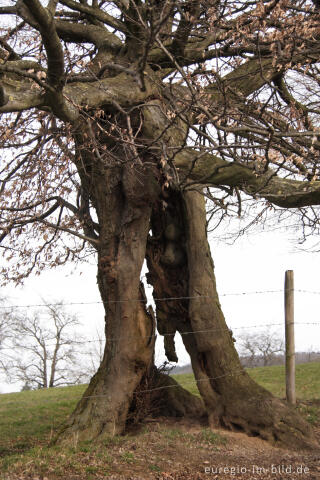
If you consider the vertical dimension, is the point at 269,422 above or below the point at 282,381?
below

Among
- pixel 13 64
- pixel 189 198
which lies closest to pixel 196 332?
pixel 189 198

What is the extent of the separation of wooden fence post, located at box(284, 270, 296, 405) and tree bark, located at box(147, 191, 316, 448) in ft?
3.37

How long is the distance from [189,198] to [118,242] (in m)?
1.51

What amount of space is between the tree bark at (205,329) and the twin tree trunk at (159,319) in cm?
2

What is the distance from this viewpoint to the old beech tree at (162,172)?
6.70 metres

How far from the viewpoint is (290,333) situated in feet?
28.2

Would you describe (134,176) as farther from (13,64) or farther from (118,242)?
(13,64)

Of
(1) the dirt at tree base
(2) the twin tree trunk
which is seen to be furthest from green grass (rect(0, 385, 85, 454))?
(1) the dirt at tree base

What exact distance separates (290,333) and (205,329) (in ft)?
5.47

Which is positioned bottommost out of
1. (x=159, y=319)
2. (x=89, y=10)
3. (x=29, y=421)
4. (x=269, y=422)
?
(x=29, y=421)

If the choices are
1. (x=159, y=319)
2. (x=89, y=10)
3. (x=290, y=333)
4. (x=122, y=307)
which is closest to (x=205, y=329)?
(x=159, y=319)

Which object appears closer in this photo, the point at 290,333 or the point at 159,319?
the point at 290,333

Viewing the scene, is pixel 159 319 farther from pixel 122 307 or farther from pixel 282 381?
pixel 282 381

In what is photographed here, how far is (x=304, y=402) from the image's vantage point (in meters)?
9.55
